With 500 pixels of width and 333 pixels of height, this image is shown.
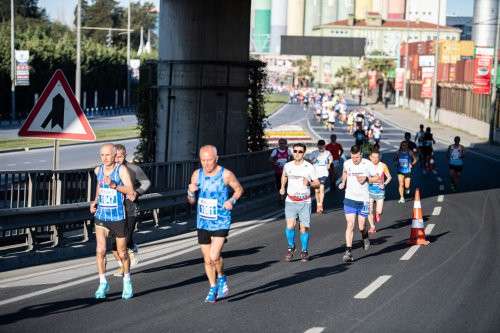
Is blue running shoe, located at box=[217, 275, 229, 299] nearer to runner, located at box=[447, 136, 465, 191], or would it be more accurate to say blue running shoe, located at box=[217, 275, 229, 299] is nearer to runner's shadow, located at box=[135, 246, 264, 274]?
runner's shadow, located at box=[135, 246, 264, 274]

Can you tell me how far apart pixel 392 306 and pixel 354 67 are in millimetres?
157509

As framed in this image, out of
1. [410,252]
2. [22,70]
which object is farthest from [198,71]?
[22,70]

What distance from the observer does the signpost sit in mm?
14430

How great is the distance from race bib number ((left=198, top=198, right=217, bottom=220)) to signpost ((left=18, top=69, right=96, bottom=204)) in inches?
124

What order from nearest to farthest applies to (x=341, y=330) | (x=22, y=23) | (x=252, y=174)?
(x=341, y=330), (x=252, y=174), (x=22, y=23)

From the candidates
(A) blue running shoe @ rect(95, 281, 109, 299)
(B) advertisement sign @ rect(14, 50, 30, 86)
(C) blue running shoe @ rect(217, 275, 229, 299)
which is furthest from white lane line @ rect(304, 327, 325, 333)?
(B) advertisement sign @ rect(14, 50, 30, 86)

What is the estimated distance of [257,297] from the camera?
12453 millimetres

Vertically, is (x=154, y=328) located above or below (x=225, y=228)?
below

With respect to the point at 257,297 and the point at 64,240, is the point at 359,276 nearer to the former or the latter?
the point at 257,297

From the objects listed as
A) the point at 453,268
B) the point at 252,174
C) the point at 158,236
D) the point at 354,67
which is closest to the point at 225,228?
the point at 453,268

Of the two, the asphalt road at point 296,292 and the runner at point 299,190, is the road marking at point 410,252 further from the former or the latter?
the runner at point 299,190

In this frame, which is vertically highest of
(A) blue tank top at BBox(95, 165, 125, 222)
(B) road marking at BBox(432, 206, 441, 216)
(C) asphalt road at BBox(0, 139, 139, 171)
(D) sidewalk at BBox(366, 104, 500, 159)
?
(A) blue tank top at BBox(95, 165, 125, 222)

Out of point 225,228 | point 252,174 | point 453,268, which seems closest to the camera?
point 225,228

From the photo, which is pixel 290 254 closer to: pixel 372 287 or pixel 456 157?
Result: pixel 372 287
